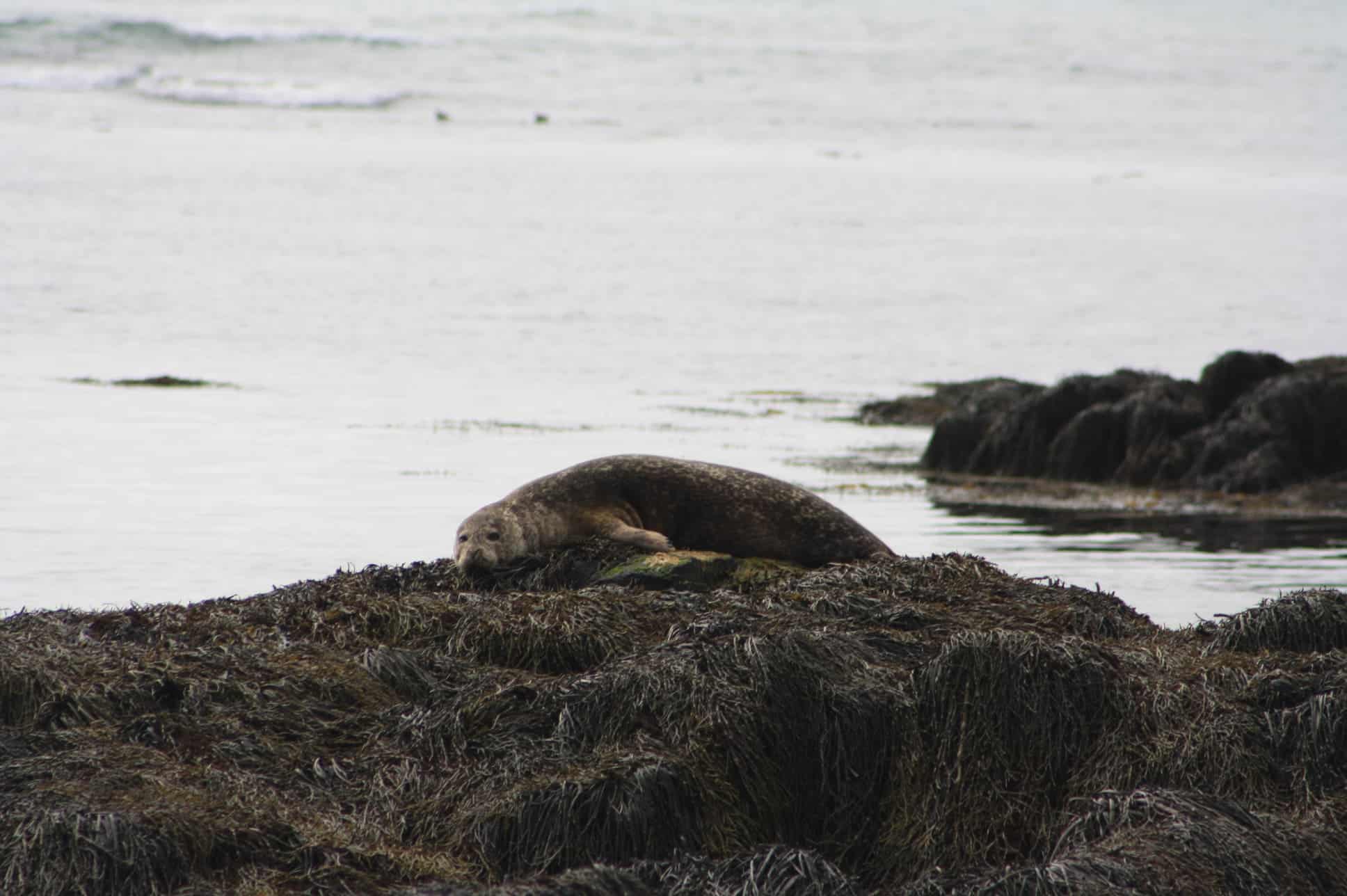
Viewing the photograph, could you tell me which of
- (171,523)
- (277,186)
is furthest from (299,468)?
(277,186)

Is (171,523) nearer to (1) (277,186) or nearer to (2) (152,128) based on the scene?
(1) (277,186)

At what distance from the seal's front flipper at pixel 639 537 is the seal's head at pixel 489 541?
33 centimetres

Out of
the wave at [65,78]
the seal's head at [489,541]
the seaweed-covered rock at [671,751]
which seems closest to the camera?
the seaweed-covered rock at [671,751]

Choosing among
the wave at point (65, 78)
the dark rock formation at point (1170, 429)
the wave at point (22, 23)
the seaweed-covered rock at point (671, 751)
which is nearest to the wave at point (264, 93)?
the wave at point (65, 78)

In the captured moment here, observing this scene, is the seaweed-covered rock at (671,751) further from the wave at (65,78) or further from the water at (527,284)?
the wave at (65,78)

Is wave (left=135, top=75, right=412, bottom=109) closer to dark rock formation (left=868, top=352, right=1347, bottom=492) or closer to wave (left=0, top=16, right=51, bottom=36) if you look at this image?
wave (left=0, top=16, right=51, bottom=36)

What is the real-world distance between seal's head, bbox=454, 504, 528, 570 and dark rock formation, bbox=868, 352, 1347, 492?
841 centimetres

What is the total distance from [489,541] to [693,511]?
89cm

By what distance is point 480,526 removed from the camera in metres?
6.08

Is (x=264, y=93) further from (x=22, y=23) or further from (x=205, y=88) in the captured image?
(x=22, y=23)

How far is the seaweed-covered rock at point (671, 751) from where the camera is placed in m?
3.74

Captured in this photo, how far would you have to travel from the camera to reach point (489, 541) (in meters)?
6.05

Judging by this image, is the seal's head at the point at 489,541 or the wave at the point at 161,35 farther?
the wave at the point at 161,35

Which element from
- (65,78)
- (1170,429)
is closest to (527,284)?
(1170,429)
